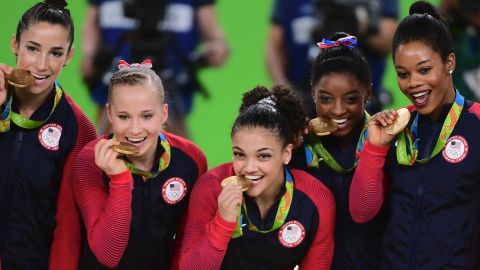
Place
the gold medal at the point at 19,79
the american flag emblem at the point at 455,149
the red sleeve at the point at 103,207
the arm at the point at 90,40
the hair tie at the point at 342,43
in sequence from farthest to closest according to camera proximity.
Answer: the arm at the point at 90,40 → the hair tie at the point at 342,43 → the gold medal at the point at 19,79 → the red sleeve at the point at 103,207 → the american flag emblem at the point at 455,149

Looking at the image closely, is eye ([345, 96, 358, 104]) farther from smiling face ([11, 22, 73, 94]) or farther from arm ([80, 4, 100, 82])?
arm ([80, 4, 100, 82])

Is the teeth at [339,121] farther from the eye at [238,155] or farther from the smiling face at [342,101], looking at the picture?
the eye at [238,155]

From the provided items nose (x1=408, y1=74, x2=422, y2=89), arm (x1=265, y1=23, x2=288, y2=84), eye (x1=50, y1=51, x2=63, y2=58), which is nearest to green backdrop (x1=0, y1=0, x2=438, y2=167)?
arm (x1=265, y1=23, x2=288, y2=84)

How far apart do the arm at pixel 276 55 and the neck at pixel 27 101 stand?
232 cm

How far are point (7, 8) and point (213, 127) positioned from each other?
1545 mm

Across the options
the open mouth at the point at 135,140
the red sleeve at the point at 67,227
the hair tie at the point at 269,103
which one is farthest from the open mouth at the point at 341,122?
the red sleeve at the point at 67,227

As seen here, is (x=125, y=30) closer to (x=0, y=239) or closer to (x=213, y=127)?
(x=213, y=127)

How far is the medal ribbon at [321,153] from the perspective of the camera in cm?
341

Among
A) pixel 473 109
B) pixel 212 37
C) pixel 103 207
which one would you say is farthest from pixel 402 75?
pixel 212 37

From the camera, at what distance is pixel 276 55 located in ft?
18.3

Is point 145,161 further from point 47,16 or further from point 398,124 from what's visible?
point 398,124

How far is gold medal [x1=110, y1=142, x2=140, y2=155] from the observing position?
10.6 ft

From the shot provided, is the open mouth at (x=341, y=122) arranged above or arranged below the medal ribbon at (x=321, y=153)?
above

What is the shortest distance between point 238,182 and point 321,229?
1.22 ft
